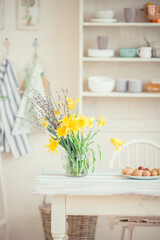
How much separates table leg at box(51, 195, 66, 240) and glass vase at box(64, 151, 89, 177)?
29 centimetres

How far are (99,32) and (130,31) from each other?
0.25 metres

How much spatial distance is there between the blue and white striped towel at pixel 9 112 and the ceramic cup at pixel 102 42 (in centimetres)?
74

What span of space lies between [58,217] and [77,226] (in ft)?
4.29

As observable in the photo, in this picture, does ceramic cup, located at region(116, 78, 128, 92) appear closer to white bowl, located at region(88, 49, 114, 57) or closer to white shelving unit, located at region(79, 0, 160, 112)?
white shelving unit, located at region(79, 0, 160, 112)

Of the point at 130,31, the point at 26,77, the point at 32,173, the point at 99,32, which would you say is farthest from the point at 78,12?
the point at 32,173

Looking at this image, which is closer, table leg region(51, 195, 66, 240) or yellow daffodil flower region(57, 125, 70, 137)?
table leg region(51, 195, 66, 240)

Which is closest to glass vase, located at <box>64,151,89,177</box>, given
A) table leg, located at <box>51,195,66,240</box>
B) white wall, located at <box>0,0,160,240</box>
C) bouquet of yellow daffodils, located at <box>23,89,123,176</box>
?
bouquet of yellow daffodils, located at <box>23,89,123,176</box>

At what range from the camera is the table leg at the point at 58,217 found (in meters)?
2.03

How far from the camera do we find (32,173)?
11.9ft

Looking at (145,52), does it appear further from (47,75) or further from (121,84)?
(47,75)

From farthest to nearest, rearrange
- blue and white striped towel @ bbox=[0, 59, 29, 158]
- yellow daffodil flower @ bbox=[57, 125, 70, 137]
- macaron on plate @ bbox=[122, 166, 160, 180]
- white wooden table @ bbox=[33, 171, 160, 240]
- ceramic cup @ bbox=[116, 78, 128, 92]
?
blue and white striped towel @ bbox=[0, 59, 29, 158] → ceramic cup @ bbox=[116, 78, 128, 92] → macaron on plate @ bbox=[122, 166, 160, 180] → yellow daffodil flower @ bbox=[57, 125, 70, 137] → white wooden table @ bbox=[33, 171, 160, 240]

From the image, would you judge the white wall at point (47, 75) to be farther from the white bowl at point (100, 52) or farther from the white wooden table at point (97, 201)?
the white wooden table at point (97, 201)

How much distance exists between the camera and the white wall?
3539mm

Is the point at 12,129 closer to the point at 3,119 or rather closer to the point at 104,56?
the point at 3,119
